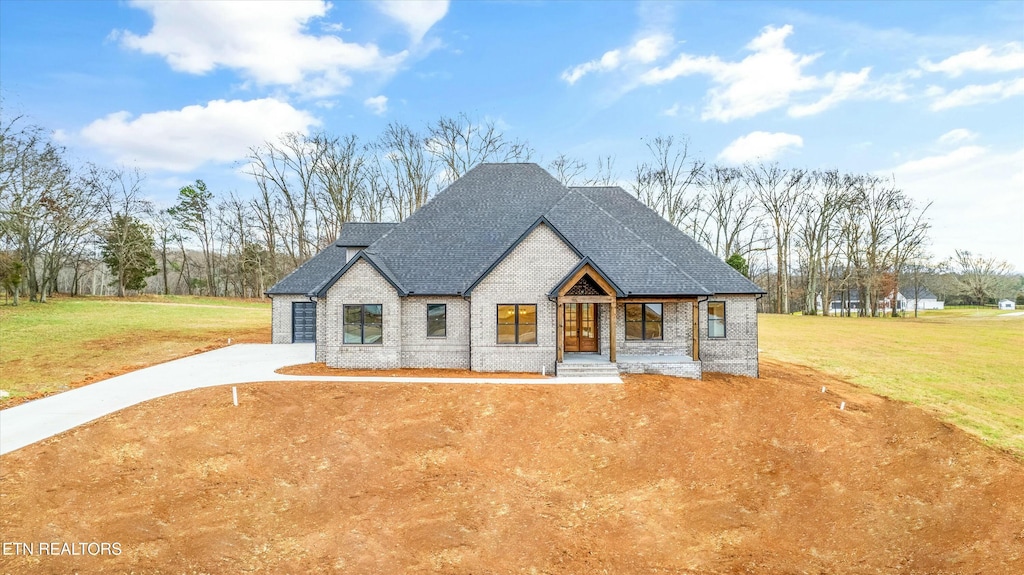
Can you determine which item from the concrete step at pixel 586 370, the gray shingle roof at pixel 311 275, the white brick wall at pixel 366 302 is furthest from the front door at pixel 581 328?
the gray shingle roof at pixel 311 275

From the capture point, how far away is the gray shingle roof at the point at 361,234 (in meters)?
21.5

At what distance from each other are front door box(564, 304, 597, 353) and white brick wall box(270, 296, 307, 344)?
14415mm

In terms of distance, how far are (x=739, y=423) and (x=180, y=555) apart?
41.8ft

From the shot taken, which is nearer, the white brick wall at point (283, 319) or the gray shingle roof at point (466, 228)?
the gray shingle roof at point (466, 228)

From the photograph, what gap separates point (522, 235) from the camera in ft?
53.7

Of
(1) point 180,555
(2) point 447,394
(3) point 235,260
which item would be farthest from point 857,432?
(3) point 235,260

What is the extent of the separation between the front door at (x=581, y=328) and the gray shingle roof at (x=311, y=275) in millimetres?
12504

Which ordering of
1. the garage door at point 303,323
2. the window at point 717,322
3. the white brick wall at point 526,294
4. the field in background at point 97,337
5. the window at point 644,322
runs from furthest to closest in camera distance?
the garage door at point 303,323
the window at point 717,322
the window at point 644,322
the white brick wall at point 526,294
the field in background at point 97,337

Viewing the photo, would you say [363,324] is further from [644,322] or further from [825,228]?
[825,228]

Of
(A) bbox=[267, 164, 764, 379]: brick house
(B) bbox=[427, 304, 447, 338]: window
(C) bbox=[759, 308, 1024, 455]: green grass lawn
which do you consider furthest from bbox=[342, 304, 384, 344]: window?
(C) bbox=[759, 308, 1024, 455]: green grass lawn

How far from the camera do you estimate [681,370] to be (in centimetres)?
1609

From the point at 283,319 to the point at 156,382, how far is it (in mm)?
9062

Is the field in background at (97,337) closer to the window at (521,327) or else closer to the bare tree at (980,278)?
the window at (521,327)

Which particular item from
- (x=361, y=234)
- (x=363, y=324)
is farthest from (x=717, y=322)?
(x=361, y=234)
